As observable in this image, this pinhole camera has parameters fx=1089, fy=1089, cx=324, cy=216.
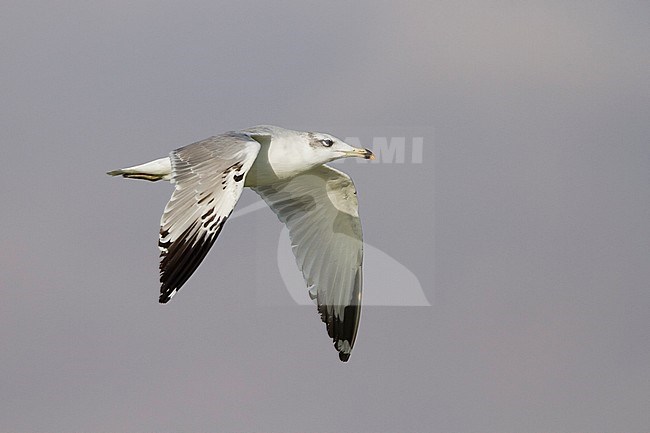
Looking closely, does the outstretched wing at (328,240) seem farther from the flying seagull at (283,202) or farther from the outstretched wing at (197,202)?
the outstretched wing at (197,202)

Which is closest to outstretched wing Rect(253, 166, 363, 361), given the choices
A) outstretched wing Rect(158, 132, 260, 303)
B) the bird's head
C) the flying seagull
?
the flying seagull

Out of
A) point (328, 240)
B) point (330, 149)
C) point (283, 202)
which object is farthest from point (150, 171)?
point (328, 240)

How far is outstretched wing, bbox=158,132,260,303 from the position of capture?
5305 mm

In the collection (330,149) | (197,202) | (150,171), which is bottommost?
(197,202)

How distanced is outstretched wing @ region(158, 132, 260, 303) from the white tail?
1.60ft

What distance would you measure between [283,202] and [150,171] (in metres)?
1.23

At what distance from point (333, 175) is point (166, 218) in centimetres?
205

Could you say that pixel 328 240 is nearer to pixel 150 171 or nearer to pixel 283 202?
pixel 283 202

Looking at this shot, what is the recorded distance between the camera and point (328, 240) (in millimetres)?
7484

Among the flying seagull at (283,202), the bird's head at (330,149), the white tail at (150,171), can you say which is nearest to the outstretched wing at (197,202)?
the flying seagull at (283,202)

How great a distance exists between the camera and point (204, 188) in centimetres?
561

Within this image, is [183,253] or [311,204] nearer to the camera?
[183,253]

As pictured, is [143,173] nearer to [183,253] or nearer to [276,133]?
[276,133]

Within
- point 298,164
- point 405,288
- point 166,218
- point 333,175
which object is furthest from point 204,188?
point 405,288
